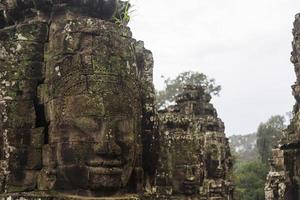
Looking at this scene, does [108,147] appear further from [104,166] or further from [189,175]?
[189,175]

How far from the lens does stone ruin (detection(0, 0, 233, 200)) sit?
212 inches

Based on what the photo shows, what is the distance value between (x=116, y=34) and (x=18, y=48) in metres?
1.18

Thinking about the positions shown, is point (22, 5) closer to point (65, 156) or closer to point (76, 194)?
point (65, 156)

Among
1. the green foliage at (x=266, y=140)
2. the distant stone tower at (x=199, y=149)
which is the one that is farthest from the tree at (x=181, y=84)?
the distant stone tower at (x=199, y=149)

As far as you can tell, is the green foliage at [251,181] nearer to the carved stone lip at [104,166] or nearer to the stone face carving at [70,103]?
the stone face carving at [70,103]

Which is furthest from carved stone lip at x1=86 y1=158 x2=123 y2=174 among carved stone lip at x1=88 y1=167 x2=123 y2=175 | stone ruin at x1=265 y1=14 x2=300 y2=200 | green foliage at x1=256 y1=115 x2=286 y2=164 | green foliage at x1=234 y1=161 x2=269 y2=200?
green foliage at x1=256 y1=115 x2=286 y2=164

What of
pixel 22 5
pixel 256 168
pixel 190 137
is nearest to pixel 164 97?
pixel 256 168

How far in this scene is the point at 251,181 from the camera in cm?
3603

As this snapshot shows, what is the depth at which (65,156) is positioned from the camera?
5367mm

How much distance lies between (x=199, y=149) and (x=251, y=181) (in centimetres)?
2621

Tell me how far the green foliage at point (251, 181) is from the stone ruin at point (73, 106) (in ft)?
94.9

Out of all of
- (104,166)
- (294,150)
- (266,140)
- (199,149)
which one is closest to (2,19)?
(104,166)

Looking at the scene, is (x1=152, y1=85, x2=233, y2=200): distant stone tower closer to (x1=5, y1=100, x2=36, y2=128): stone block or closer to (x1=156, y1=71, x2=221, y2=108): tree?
(x1=5, y1=100, x2=36, y2=128): stone block

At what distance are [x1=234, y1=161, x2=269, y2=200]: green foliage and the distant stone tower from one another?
53.7ft
